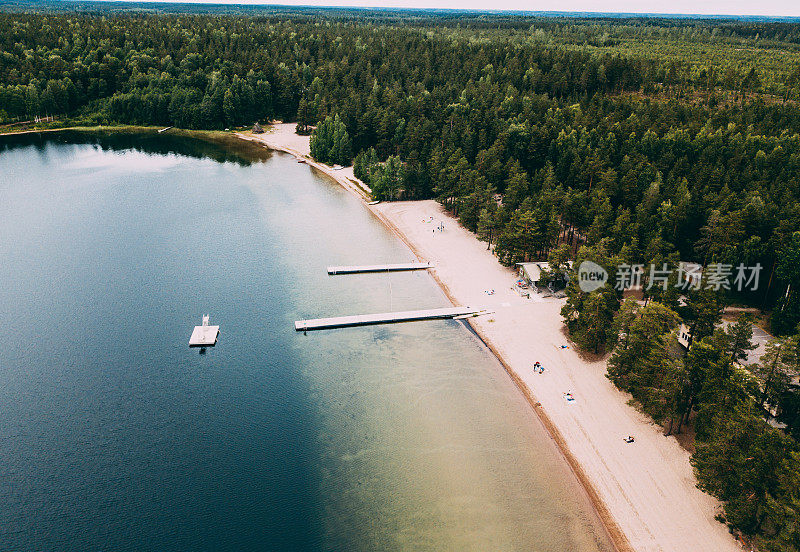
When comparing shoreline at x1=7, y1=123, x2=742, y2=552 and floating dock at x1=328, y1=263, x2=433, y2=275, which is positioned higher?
floating dock at x1=328, y1=263, x2=433, y2=275

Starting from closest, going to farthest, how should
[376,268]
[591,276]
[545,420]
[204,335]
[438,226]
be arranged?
1. [545,420]
2. [204,335]
3. [591,276]
4. [376,268]
5. [438,226]

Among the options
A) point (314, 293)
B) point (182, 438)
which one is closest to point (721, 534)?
point (182, 438)

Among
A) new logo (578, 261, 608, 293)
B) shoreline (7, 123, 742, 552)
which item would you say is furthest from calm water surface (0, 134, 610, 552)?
new logo (578, 261, 608, 293)

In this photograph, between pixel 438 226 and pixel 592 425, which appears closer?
pixel 592 425

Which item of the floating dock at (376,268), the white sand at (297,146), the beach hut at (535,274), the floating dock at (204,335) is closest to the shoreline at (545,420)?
the floating dock at (376,268)

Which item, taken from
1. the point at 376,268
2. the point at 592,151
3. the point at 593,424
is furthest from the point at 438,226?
the point at 593,424

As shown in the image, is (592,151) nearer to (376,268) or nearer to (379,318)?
(376,268)

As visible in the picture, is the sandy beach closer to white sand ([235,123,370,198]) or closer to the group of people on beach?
the group of people on beach
